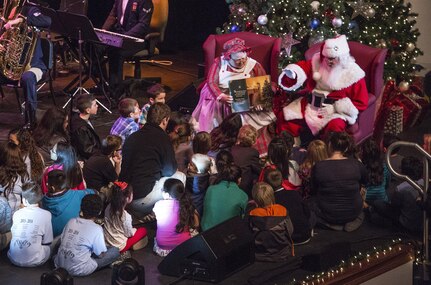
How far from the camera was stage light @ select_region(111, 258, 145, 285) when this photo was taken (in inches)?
255

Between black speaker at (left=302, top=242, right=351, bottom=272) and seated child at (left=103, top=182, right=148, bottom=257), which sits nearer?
black speaker at (left=302, top=242, right=351, bottom=272)

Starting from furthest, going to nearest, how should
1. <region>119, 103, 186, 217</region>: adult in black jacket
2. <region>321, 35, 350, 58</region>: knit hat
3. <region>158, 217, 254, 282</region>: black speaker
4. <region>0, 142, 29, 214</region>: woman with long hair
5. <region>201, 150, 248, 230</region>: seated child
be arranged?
<region>321, 35, 350, 58</region>: knit hat < <region>119, 103, 186, 217</region>: adult in black jacket < <region>201, 150, 248, 230</region>: seated child < <region>0, 142, 29, 214</region>: woman with long hair < <region>158, 217, 254, 282</region>: black speaker

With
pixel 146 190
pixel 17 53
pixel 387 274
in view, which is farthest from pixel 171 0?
pixel 387 274

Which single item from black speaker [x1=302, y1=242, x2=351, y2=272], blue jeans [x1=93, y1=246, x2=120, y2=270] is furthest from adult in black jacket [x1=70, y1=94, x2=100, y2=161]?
black speaker [x1=302, y1=242, x2=351, y2=272]

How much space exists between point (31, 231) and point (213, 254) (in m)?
1.48

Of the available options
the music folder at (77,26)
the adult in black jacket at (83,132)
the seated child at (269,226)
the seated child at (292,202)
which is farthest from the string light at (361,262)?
the music folder at (77,26)

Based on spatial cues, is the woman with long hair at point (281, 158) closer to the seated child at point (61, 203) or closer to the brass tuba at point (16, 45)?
the seated child at point (61, 203)

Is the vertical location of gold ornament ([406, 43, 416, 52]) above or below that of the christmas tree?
below

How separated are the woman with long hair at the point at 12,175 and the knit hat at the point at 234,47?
309 centimetres

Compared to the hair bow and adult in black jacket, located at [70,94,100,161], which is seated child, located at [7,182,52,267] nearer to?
the hair bow

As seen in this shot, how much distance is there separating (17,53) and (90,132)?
2.21 metres

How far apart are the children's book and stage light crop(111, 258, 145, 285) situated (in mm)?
4038

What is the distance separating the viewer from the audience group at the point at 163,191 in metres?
7.61

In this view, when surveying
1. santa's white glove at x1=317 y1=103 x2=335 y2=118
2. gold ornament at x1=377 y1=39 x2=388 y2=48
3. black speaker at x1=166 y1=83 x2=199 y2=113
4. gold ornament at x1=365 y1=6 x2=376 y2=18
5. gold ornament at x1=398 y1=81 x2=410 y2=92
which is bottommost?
black speaker at x1=166 y1=83 x2=199 y2=113
